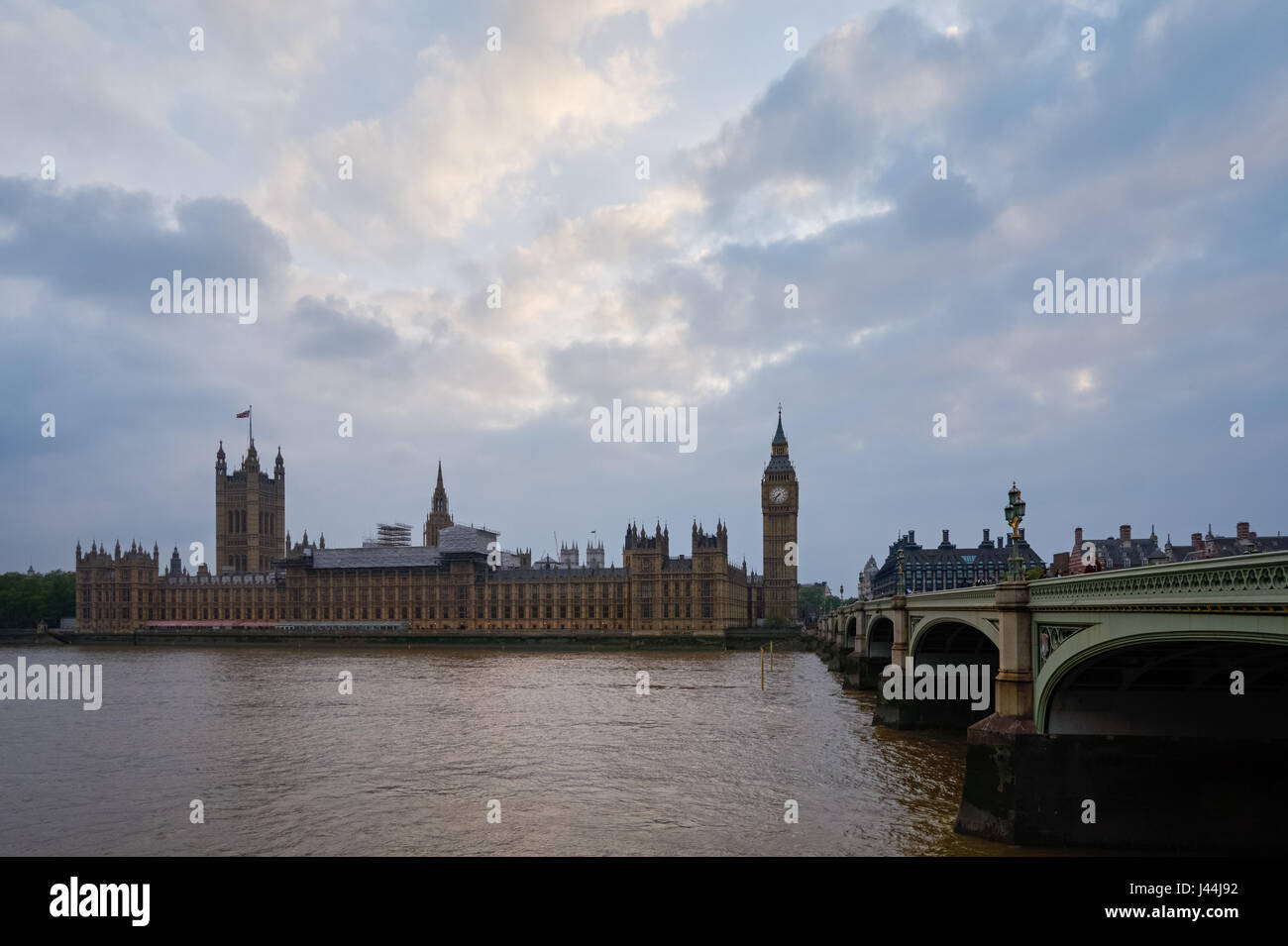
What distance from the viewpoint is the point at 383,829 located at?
75.3ft

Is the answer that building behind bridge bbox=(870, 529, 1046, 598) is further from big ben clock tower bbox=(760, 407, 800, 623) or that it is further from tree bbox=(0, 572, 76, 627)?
tree bbox=(0, 572, 76, 627)

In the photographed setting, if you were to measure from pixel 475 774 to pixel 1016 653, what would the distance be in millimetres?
17972

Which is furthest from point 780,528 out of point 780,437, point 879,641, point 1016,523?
point 1016,523

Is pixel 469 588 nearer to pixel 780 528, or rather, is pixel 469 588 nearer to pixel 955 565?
pixel 780 528

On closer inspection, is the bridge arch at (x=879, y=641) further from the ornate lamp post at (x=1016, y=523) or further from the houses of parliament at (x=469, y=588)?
the houses of parliament at (x=469, y=588)

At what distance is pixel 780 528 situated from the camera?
486 ft

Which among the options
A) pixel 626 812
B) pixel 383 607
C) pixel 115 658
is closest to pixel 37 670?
pixel 115 658

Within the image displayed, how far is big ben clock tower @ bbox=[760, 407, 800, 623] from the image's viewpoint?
14200cm

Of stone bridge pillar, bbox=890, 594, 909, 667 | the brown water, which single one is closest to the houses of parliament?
the brown water

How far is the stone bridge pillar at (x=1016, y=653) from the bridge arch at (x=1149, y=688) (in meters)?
0.37

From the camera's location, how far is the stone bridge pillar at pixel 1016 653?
69.4ft

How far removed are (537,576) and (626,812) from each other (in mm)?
111655

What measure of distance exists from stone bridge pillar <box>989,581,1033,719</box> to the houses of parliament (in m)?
96.7
